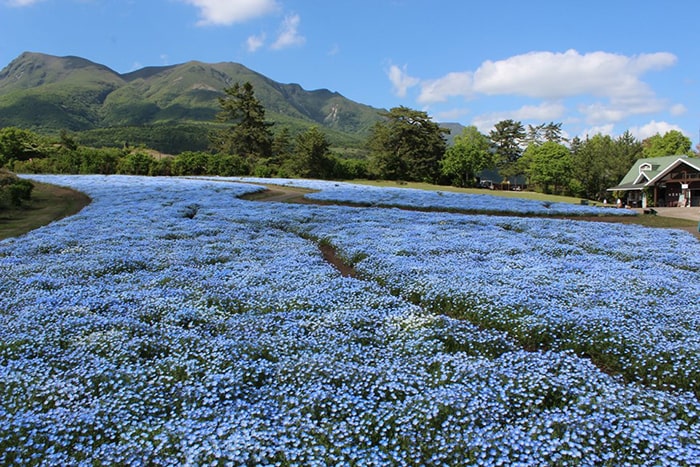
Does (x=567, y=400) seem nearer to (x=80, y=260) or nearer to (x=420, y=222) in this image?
(x=80, y=260)

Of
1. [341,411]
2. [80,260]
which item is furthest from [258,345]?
[80,260]

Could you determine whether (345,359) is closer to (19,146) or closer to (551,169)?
(19,146)

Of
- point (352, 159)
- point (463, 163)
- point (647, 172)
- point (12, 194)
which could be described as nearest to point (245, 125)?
point (352, 159)

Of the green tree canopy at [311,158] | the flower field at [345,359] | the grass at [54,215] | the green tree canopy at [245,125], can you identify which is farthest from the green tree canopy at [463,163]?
the flower field at [345,359]

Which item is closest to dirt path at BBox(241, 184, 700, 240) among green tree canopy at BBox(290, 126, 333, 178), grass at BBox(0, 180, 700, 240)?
grass at BBox(0, 180, 700, 240)

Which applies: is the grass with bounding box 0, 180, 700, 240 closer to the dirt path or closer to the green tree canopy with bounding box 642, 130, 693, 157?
the dirt path

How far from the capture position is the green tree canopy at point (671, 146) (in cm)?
8975

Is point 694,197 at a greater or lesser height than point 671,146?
lesser

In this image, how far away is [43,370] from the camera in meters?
6.41

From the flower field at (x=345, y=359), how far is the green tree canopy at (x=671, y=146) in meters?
93.3

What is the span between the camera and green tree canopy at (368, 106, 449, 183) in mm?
82000

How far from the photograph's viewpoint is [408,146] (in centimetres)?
8406

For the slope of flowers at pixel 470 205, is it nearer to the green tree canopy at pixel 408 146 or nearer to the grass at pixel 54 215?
the grass at pixel 54 215

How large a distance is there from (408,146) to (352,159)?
11425 millimetres
